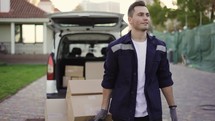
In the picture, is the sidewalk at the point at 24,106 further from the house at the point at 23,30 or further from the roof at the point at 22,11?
the roof at the point at 22,11

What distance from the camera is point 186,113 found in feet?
27.9

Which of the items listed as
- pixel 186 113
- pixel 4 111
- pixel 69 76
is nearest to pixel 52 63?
pixel 69 76

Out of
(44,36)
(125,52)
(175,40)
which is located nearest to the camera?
(125,52)

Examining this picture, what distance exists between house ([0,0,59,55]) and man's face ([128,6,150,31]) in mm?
28985

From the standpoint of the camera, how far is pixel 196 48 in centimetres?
2158

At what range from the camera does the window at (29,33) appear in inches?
1314

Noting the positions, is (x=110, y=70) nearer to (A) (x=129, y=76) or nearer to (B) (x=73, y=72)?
(A) (x=129, y=76)

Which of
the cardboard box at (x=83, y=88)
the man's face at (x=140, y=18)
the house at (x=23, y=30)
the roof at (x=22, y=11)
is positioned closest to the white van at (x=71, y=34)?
the cardboard box at (x=83, y=88)

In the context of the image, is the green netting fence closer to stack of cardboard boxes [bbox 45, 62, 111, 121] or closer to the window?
the window

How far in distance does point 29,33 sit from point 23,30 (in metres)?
0.63

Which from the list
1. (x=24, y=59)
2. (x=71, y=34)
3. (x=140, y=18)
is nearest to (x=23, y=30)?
(x=24, y=59)

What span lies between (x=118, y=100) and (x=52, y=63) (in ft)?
12.7

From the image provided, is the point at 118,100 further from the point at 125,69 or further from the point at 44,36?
the point at 44,36

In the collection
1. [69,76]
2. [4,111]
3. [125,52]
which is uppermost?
[125,52]
